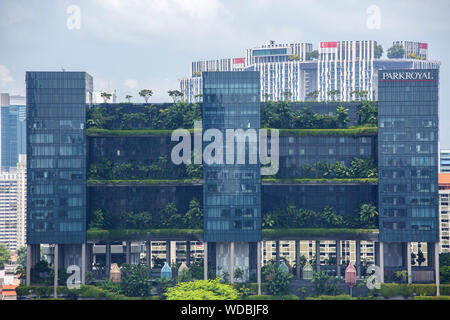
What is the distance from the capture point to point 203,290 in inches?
7490

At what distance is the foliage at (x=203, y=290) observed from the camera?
614 feet

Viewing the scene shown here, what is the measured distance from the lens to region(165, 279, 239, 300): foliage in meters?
187
